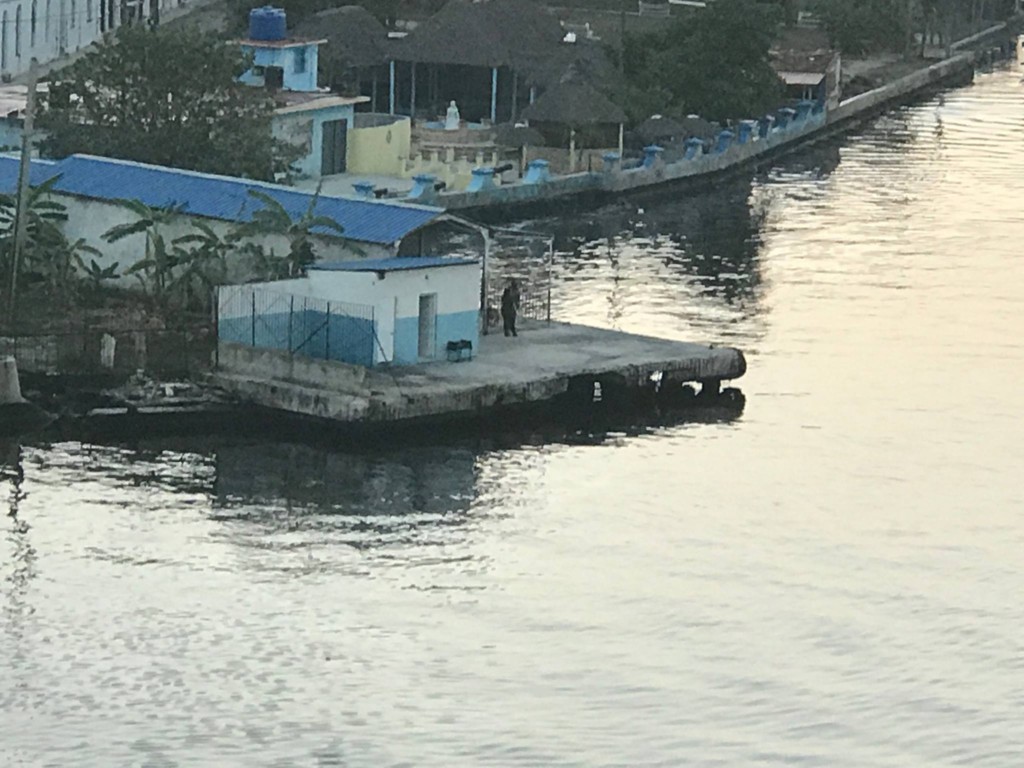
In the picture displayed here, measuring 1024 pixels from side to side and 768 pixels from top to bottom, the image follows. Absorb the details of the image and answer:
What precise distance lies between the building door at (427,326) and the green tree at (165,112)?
16198 mm

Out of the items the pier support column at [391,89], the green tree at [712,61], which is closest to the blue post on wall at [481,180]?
the pier support column at [391,89]

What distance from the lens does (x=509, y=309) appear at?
51625 mm

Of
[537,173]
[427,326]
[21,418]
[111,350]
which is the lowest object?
[21,418]

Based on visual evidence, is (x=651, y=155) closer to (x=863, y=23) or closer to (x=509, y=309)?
(x=509, y=309)

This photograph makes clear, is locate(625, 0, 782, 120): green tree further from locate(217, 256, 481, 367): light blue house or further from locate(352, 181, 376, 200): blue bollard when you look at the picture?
locate(217, 256, 481, 367): light blue house

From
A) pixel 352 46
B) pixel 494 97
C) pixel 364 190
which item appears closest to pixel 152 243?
pixel 364 190

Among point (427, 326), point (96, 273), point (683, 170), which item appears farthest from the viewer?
point (683, 170)

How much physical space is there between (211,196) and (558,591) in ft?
62.8

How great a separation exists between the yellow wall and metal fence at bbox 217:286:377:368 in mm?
29140

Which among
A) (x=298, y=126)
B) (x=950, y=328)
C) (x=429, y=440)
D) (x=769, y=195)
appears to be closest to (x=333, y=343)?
Result: (x=429, y=440)

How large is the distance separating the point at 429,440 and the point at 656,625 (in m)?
9.91

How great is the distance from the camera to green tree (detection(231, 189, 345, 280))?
52.6m

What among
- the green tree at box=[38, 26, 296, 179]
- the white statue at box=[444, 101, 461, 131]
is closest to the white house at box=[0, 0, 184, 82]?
the white statue at box=[444, 101, 461, 131]

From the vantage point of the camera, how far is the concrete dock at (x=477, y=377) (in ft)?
153
